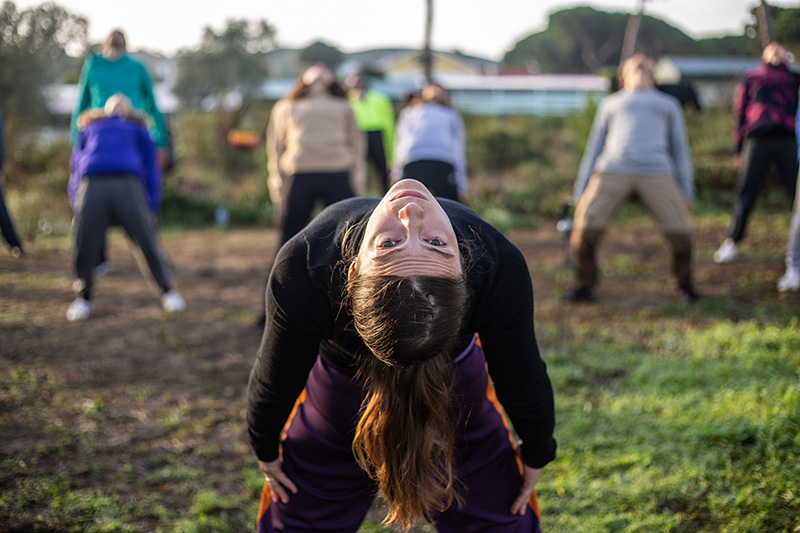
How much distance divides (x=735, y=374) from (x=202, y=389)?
3.12 meters

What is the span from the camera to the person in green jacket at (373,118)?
8.00m

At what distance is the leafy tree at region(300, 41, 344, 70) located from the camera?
29.5m

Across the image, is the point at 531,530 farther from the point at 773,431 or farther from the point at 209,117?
the point at 209,117

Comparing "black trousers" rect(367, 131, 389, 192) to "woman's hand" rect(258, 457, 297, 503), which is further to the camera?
"black trousers" rect(367, 131, 389, 192)

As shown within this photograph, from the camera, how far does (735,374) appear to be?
3365 mm

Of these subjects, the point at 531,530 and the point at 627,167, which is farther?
the point at 627,167

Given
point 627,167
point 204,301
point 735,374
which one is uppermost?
point 627,167

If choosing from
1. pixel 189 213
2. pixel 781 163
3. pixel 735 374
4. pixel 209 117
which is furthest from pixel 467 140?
pixel 735 374

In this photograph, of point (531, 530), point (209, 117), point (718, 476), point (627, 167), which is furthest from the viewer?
point (209, 117)

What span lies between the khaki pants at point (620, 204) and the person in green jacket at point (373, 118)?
377 centimetres

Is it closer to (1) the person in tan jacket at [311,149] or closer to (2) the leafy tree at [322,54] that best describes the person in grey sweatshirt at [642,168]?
(1) the person in tan jacket at [311,149]

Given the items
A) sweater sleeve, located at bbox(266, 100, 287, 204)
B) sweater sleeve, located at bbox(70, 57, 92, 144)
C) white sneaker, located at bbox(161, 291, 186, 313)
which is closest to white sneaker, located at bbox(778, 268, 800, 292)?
sweater sleeve, located at bbox(266, 100, 287, 204)

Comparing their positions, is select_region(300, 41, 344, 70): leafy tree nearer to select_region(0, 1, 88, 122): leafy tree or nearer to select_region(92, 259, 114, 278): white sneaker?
select_region(0, 1, 88, 122): leafy tree

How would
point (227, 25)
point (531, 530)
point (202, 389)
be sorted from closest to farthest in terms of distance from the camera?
point (531, 530) < point (202, 389) < point (227, 25)
